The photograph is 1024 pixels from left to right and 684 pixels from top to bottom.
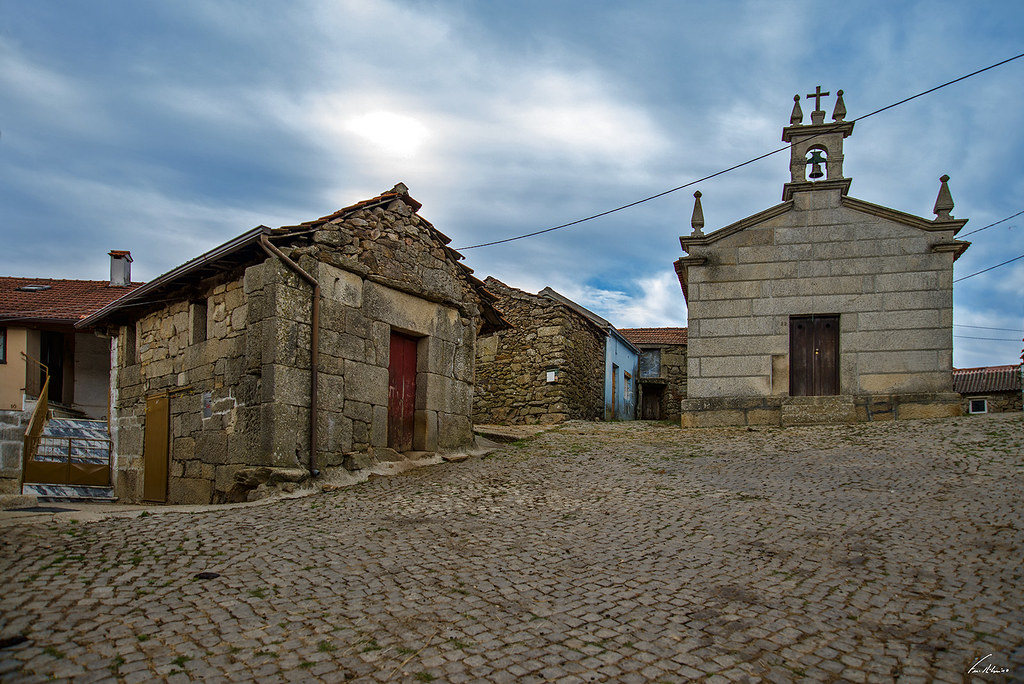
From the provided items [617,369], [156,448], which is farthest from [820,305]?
[156,448]

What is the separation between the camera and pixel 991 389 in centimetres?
2655

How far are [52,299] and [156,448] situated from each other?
10272 millimetres

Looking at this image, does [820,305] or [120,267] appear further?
[120,267]

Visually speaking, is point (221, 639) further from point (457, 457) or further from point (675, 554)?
point (457, 457)

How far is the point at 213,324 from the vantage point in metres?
9.39

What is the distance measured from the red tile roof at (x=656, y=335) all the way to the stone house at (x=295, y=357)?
12867 millimetres

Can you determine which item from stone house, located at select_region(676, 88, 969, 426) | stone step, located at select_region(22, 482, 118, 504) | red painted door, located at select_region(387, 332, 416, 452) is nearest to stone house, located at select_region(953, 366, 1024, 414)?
stone house, located at select_region(676, 88, 969, 426)

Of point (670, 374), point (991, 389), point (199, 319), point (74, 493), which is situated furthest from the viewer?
point (991, 389)

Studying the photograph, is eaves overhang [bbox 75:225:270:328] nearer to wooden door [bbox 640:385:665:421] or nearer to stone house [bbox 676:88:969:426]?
stone house [bbox 676:88:969:426]

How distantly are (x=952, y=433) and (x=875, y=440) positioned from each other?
3.59 feet

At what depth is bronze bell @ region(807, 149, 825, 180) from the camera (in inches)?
532

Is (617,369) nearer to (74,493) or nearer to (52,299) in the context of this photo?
(74,493)

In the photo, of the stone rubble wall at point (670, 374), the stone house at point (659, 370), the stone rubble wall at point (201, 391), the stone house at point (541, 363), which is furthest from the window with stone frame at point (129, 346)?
the stone rubble wall at point (670, 374)

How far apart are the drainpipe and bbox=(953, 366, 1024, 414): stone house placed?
24.9 m
